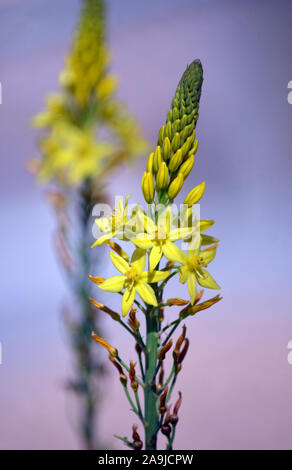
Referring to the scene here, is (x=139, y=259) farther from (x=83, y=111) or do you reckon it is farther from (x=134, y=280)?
(x=83, y=111)

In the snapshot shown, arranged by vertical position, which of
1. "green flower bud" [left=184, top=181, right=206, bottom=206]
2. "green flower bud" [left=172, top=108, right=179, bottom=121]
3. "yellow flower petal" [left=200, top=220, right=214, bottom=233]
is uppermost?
"green flower bud" [left=172, top=108, right=179, bottom=121]

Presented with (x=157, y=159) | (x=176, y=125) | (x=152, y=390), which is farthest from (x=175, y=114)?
(x=152, y=390)

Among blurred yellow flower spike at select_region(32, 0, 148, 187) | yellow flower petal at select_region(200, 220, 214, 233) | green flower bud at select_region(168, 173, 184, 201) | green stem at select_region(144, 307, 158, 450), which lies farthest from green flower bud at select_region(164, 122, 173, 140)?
blurred yellow flower spike at select_region(32, 0, 148, 187)

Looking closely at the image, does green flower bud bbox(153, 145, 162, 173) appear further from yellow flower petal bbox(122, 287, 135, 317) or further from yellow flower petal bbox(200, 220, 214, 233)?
yellow flower petal bbox(122, 287, 135, 317)

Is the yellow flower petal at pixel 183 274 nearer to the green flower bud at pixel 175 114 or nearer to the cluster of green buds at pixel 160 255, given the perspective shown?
the cluster of green buds at pixel 160 255

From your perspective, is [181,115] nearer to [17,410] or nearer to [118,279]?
[118,279]
